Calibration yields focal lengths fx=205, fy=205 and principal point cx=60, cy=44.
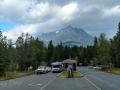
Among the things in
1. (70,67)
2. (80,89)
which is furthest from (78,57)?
(80,89)

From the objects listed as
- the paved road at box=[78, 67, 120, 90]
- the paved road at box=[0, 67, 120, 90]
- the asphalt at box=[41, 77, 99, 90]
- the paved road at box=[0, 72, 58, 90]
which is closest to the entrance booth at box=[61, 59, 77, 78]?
the paved road at box=[78, 67, 120, 90]

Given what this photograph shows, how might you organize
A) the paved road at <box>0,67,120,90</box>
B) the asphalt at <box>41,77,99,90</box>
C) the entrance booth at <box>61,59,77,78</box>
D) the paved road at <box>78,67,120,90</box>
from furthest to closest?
1. the entrance booth at <box>61,59,77,78</box>
2. the paved road at <box>78,67,120,90</box>
3. the paved road at <box>0,67,120,90</box>
4. the asphalt at <box>41,77,99,90</box>

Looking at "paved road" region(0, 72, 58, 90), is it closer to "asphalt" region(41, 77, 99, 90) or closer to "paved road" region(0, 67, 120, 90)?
"paved road" region(0, 67, 120, 90)

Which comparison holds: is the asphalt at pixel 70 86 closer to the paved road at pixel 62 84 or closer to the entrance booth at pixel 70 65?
the paved road at pixel 62 84

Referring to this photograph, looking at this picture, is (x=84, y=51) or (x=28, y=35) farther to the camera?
(x=84, y=51)

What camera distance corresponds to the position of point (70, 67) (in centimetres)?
3456

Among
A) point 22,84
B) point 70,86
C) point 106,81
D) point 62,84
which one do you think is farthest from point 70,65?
point 70,86

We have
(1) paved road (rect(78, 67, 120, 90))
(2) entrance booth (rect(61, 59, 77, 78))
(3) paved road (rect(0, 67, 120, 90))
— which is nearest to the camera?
(3) paved road (rect(0, 67, 120, 90))

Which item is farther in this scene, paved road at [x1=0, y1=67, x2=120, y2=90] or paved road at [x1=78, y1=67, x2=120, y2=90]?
paved road at [x1=78, y1=67, x2=120, y2=90]

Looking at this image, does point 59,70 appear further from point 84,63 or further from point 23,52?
point 84,63

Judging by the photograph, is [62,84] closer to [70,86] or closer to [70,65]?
[70,86]

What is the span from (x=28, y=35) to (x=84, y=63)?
91245mm

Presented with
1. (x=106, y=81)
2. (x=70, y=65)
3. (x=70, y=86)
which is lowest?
(x=70, y=86)

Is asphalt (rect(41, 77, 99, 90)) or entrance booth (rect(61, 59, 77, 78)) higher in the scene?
entrance booth (rect(61, 59, 77, 78))
